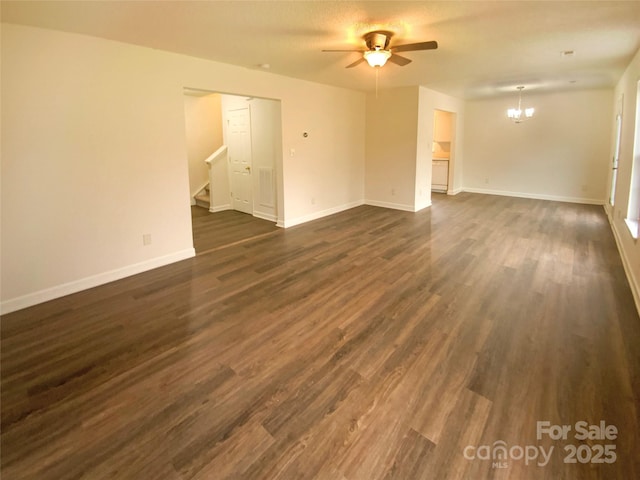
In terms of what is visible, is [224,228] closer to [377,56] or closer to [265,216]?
[265,216]

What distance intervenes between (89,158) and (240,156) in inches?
142

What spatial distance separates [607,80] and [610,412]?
6564 millimetres

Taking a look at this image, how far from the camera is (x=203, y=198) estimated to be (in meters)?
7.54

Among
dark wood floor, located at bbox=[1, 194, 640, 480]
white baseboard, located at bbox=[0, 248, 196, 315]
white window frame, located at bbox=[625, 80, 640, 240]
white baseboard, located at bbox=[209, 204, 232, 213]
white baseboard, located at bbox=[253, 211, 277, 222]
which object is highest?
white window frame, located at bbox=[625, 80, 640, 240]

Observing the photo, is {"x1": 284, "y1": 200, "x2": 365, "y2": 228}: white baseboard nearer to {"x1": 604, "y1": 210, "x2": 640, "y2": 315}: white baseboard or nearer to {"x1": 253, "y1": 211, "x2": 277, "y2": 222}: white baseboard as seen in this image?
{"x1": 253, "y1": 211, "x2": 277, "y2": 222}: white baseboard

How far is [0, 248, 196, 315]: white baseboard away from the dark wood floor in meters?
0.11

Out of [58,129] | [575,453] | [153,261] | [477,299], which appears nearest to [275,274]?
[153,261]

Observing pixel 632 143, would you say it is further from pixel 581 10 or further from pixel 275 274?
pixel 275 274

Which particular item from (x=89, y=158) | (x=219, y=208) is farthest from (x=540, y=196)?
(x=89, y=158)

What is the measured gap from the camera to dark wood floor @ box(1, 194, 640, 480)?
1.64m

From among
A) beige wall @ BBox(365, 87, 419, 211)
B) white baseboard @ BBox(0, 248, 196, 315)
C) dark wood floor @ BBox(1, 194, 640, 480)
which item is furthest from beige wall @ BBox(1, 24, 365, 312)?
beige wall @ BBox(365, 87, 419, 211)

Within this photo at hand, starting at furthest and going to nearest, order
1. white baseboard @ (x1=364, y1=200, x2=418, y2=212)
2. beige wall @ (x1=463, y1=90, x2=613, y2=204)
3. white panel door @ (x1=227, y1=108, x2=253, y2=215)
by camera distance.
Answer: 1. beige wall @ (x1=463, y1=90, x2=613, y2=204)
2. white baseboard @ (x1=364, y1=200, x2=418, y2=212)
3. white panel door @ (x1=227, y1=108, x2=253, y2=215)

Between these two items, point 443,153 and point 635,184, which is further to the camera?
point 443,153

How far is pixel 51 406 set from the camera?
6.49 ft
